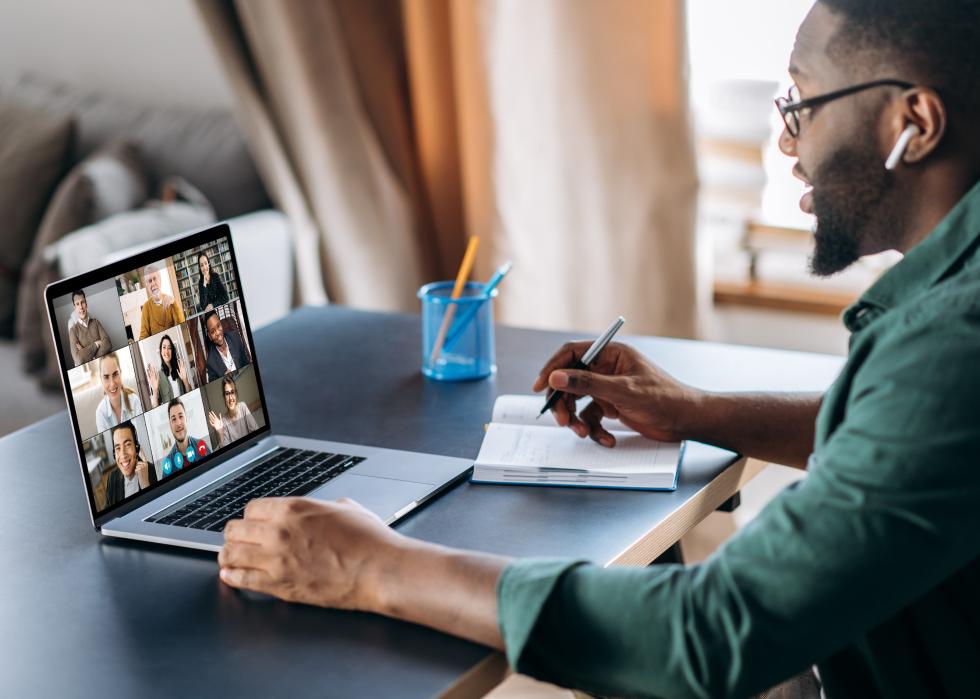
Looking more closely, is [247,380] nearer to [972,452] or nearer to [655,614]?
[655,614]

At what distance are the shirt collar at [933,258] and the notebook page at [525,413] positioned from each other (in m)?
0.45

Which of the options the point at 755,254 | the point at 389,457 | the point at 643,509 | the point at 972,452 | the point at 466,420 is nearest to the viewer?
the point at 972,452

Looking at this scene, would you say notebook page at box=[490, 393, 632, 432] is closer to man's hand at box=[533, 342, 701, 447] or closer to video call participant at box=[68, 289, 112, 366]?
man's hand at box=[533, 342, 701, 447]

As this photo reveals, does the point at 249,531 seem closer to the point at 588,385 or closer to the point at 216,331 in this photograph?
the point at 216,331

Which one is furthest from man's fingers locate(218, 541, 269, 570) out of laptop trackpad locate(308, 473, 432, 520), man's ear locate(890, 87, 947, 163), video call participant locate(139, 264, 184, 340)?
man's ear locate(890, 87, 947, 163)

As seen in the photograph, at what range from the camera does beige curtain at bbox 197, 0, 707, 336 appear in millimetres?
2754

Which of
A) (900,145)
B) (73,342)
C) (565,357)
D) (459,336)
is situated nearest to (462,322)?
(459,336)

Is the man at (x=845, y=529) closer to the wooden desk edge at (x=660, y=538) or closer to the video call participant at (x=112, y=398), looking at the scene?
the wooden desk edge at (x=660, y=538)

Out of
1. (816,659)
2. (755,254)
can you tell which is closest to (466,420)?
(816,659)

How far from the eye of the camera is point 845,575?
2.82 ft

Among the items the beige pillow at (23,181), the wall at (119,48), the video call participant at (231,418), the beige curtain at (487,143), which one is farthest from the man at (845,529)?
the wall at (119,48)

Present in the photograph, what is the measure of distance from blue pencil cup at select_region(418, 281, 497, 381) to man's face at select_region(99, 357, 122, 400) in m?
0.53

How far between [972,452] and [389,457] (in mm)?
684

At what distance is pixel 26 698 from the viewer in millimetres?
921
